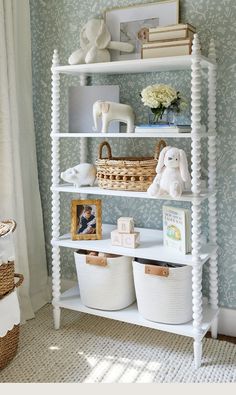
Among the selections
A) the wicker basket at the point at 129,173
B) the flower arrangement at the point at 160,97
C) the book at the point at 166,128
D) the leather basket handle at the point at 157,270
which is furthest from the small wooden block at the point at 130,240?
the flower arrangement at the point at 160,97

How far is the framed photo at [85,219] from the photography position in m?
2.34

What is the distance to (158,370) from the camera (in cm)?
199

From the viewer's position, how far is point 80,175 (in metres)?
2.28

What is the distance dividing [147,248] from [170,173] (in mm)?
426

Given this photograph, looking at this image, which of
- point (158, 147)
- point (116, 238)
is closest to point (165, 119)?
point (158, 147)

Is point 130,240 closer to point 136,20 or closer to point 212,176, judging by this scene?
point 212,176

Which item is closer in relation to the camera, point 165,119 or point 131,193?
point 131,193

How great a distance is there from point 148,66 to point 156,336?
1.41 metres

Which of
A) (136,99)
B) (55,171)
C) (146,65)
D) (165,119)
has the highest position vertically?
(146,65)

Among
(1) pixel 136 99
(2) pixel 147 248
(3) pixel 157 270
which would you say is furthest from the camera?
(1) pixel 136 99

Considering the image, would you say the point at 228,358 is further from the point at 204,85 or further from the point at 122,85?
the point at 122,85

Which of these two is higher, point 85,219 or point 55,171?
point 55,171

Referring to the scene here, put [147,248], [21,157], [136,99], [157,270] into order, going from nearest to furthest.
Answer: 1. [157,270]
2. [147,248]
3. [136,99]
4. [21,157]

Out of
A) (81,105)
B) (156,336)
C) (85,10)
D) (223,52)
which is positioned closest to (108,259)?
(156,336)
